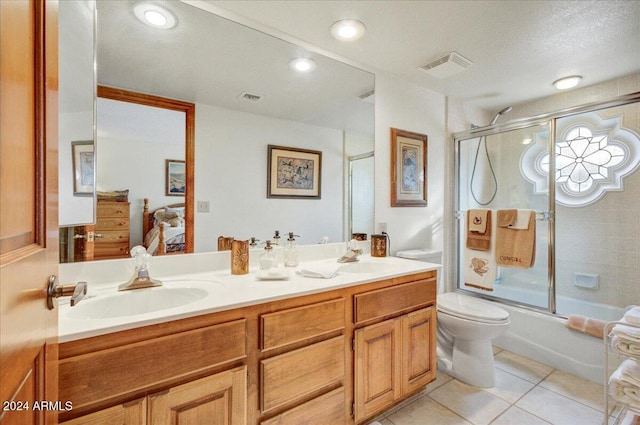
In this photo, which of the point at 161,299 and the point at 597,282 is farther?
the point at 597,282

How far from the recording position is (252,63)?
171 centimetres

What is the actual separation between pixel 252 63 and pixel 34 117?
54.1 inches

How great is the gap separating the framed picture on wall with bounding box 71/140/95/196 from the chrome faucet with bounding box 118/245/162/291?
1.02 feet

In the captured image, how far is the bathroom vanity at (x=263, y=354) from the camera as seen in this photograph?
2.79 ft

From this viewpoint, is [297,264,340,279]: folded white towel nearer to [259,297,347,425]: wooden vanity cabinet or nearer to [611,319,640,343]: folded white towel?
[259,297,347,425]: wooden vanity cabinet

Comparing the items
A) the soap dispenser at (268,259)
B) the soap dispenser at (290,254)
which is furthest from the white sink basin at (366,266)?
the soap dispenser at (268,259)

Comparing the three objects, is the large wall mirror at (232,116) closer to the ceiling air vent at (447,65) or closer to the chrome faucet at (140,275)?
the chrome faucet at (140,275)

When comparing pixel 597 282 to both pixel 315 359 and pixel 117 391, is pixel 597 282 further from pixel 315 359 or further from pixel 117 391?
pixel 117 391

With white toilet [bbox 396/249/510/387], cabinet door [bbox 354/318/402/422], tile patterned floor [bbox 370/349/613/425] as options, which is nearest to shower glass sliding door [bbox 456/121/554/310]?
white toilet [bbox 396/249/510/387]

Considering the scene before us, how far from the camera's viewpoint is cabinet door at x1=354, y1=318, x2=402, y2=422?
1411mm

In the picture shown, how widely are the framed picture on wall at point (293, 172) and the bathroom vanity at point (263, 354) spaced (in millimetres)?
598

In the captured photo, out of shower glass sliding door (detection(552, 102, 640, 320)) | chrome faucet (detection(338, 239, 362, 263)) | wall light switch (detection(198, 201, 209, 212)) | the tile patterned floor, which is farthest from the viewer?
shower glass sliding door (detection(552, 102, 640, 320))

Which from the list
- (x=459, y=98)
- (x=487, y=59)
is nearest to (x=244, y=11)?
(x=487, y=59)

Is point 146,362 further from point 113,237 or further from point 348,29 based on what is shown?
point 348,29
